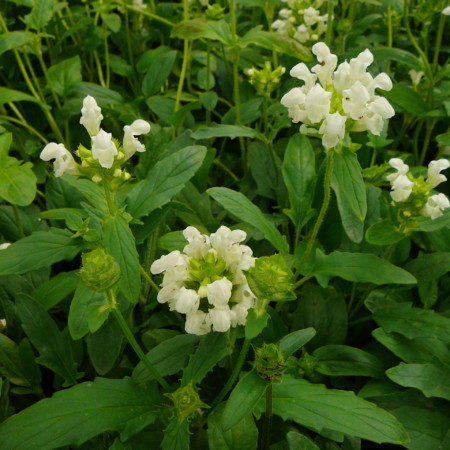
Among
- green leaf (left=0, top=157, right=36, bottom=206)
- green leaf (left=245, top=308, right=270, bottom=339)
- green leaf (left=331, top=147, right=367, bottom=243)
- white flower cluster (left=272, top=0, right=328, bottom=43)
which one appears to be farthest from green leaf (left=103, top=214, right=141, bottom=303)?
white flower cluster (left=272, top=0, right=328, bottom=43)

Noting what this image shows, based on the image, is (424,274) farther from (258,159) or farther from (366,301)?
(258,159)

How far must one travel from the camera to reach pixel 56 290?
1.28 metres

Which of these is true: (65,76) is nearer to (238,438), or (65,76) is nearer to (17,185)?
(17,185)

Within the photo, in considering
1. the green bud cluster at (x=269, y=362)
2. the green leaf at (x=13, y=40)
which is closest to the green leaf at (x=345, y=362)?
the green bud cluster at (x=269, y=362)

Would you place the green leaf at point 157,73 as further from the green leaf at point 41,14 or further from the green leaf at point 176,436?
the green leaf at point 176,436

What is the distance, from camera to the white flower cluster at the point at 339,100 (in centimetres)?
102

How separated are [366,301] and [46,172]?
1122 millimetres

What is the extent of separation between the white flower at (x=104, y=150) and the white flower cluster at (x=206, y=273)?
21 cm

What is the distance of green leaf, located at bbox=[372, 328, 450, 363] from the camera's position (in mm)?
1253

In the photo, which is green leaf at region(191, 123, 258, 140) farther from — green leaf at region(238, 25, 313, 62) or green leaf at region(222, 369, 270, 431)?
green leaf at region(222, 369, 270, 431)

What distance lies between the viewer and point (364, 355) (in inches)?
50.9

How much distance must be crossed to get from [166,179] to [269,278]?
1.50ft

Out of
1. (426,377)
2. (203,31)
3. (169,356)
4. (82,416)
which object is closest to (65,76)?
(203,31)

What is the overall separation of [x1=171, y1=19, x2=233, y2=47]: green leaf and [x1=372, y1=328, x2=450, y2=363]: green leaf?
983 mm
